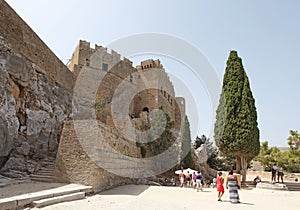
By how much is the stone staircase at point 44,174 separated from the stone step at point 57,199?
2.22 meters


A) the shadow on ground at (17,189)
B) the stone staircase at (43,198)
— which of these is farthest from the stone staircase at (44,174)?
the stone staircase at (43,198)

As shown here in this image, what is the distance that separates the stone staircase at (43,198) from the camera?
5121mm

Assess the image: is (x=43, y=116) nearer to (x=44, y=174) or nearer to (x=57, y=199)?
(x=44, y=174)

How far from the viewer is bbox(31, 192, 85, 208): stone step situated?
5599 millimetres

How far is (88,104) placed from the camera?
20.3 m

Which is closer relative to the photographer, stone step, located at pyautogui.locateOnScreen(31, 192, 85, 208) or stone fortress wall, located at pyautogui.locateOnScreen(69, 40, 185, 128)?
stone step, located at pyautogui.locateOnScreen(31, 192, 85, 208)

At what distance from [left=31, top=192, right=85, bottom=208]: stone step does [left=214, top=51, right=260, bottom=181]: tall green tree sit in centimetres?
1112

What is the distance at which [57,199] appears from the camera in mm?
6152

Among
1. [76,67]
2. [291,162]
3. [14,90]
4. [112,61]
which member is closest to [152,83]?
[112,61]

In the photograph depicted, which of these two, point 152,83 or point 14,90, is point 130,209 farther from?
point 152,83

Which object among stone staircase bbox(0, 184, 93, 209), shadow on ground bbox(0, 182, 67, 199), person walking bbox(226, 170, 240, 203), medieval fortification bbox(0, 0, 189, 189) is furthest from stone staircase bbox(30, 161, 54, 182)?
person walking bbox(226, 170, 240, 203)

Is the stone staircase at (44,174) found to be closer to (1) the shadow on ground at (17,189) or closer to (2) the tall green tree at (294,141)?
(1) the shadow on ground at (17,189)

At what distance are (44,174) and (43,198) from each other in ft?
12.5

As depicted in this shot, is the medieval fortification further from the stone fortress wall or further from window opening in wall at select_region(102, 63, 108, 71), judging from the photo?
window opening in wall at select_region(102, 63, 108, 71)
